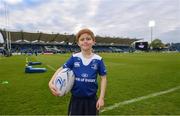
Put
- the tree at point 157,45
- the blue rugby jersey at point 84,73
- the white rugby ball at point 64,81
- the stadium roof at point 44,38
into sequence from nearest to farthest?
the white rugby ball at point 64,81
the blue rugby jersey at point 84,73
the stadium roof at point 44,38
the tree at point 157,45

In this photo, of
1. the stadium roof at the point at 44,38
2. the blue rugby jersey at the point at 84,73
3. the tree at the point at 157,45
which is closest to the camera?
the blue rugby jersey at the point at 84,73

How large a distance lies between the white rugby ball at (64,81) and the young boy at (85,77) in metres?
0.09

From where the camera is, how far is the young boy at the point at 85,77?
12.0 ft

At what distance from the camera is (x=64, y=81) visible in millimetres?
3543

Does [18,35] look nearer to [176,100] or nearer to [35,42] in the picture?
[35,42]

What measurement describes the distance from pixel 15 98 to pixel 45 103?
1416 millimetres

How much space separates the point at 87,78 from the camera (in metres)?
3.64

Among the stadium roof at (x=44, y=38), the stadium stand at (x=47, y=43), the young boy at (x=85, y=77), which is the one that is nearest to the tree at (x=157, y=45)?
the stadium stand at (x=47, y=43)

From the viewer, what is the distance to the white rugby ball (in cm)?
354

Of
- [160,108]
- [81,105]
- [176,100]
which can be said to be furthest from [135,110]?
[81,105]

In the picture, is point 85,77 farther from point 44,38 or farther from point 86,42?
point 44,38

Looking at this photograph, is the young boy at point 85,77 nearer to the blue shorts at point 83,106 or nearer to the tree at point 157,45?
the blue shorts at point 83,106

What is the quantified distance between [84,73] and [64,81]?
1.02 feet

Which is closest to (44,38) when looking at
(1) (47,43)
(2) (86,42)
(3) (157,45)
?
(1) (47,43)
